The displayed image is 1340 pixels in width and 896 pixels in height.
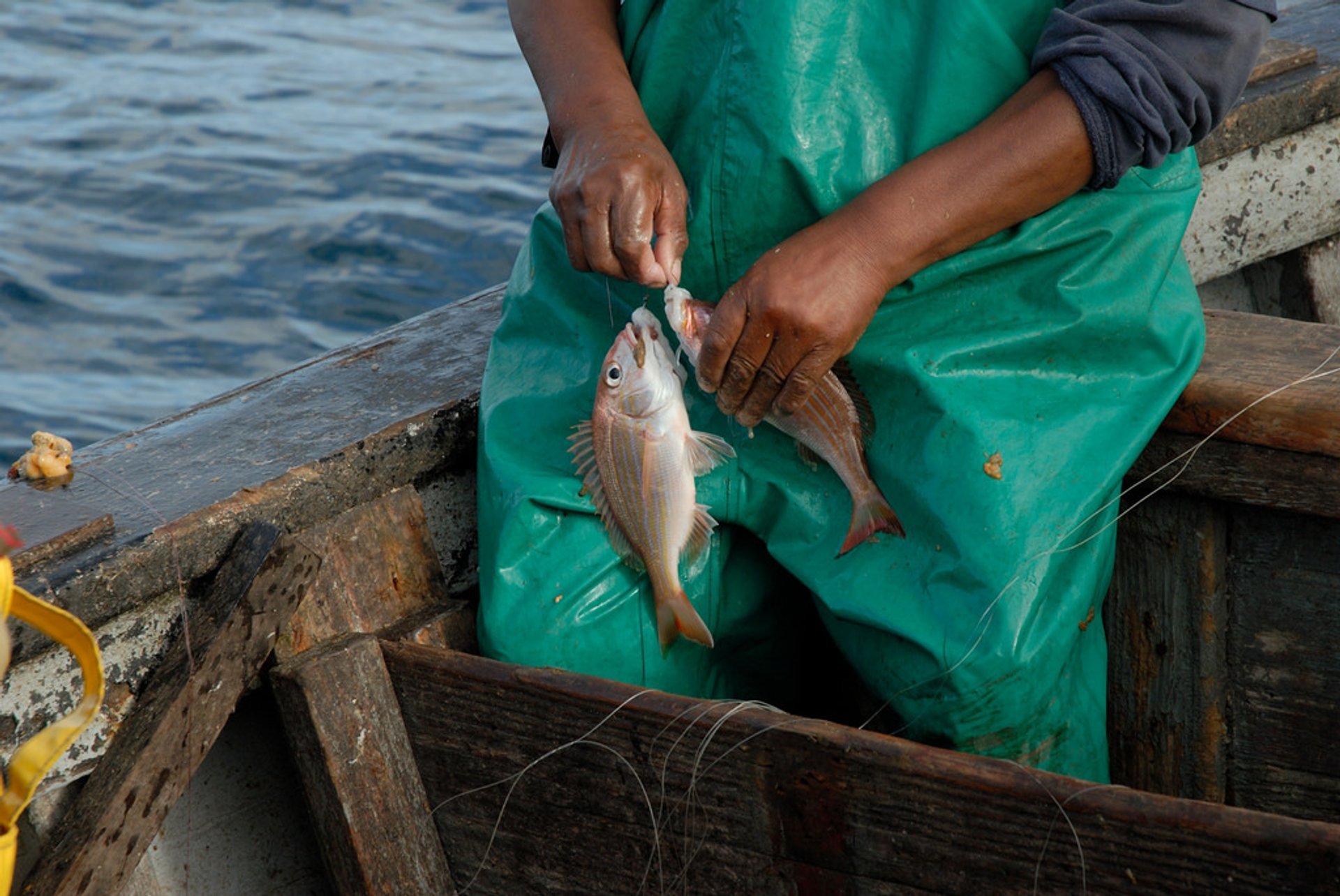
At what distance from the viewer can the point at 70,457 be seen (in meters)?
2.67

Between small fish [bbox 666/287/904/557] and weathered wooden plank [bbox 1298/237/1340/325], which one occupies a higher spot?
small fish [bbox 666/287/904/557]

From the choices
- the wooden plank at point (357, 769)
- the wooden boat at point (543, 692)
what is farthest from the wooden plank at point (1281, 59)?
the wooden plank at point (357, 769)

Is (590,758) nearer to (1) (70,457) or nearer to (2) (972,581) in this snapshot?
(2) (972,581)

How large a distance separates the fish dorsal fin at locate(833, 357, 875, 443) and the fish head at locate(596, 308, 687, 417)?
0.93ft

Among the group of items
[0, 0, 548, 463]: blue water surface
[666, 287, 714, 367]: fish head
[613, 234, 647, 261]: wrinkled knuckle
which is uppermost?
[613, 234, 647, 261]: wrinkled knuckle

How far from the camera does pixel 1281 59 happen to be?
3846 mm

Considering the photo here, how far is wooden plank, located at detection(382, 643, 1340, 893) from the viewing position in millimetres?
1818

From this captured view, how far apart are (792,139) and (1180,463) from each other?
3.01 ft

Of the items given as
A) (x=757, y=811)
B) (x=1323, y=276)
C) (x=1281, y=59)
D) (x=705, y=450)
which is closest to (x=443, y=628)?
(x=705, y=450)

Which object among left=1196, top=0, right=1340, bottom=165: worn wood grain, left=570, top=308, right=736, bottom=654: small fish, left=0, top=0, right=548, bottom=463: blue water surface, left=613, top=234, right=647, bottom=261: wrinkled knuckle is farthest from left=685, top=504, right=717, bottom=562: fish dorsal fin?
left=0, top=0, right=548, bottom=463: blue water surface

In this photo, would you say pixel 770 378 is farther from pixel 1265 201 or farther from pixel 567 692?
pixel 1265 201

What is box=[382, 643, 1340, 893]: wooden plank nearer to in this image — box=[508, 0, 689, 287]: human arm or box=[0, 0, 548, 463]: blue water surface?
box=[508, 0, 689, 287]: human arm

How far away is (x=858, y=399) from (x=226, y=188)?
757 cm

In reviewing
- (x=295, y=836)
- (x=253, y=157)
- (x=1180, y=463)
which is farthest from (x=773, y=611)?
(x=253, y=157)
